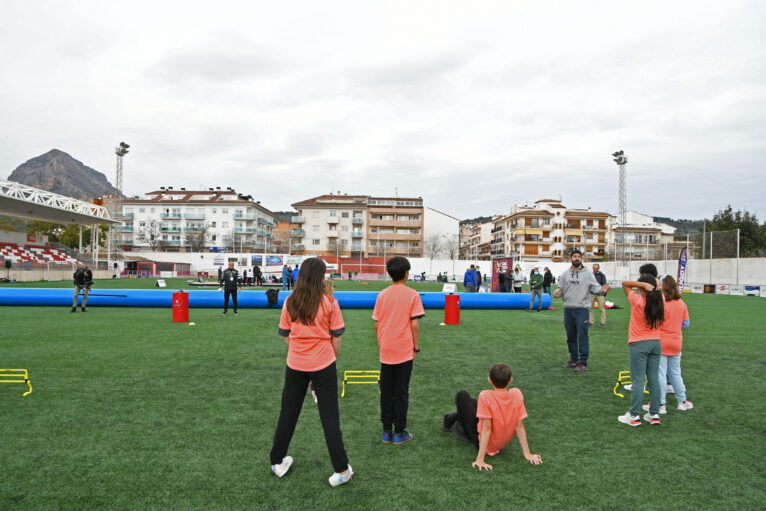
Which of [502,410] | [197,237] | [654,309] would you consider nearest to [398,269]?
[502,410]

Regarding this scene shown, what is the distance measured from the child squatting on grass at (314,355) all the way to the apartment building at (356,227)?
264 ft

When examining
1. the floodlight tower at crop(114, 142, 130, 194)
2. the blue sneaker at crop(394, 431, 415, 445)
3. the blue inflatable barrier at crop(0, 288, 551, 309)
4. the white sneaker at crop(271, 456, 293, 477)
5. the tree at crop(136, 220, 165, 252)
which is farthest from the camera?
the tree at crop(136, 220, 165, 252)

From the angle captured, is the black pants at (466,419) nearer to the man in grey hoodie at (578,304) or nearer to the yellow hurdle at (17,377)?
the man in grey hoodie at (578,304)

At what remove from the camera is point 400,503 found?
3.33 meters

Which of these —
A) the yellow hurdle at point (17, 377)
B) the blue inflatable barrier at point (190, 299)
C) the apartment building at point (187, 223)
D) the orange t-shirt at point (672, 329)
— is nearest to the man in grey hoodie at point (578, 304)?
the orange t-shirt at point (672, 329)

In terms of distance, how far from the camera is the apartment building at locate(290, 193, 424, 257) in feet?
278

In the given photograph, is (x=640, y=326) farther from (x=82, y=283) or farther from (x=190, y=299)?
(x=82, y=283)

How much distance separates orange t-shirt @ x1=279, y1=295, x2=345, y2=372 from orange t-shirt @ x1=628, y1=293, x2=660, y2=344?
10.9 feet

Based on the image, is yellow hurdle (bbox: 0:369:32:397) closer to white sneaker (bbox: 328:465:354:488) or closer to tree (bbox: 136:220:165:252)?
white sneaker (bbox: 328:465:354:488)

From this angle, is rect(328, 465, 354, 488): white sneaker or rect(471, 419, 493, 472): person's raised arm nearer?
rect(328, 465, 354, 488): white sneaker

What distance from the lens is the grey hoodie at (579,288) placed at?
7.53 metres

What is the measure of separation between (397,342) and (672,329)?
3353mm

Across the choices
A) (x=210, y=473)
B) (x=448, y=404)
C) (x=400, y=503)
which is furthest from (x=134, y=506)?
(x=448, y=404)

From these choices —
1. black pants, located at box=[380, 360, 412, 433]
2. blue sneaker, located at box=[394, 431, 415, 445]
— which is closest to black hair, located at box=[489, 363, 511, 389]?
black pants, located at box=[380, 360, 412, 433]
